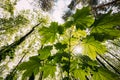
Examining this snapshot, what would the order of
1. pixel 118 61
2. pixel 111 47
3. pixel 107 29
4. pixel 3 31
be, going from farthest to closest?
pixel 3 31
pixel 111 47
pixel 118 61
pixel 107 29

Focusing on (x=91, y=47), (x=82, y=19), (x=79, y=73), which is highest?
(x=82, y=19)

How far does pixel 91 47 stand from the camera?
0.77 metres

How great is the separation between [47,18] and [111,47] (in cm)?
563

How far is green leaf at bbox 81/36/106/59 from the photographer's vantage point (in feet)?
2.44

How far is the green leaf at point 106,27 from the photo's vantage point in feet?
2.32

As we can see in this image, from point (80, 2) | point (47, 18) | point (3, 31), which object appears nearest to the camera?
point (80, 2)

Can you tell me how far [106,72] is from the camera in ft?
2.38

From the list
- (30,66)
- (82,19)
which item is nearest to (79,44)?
(82,19)

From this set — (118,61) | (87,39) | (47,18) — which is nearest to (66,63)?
(87,39)

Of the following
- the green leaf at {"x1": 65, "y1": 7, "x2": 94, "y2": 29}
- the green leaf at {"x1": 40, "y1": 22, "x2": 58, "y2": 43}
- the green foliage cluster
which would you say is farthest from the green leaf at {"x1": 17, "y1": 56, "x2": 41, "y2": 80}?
the green leaf at {"x1": 65, "y1": 7, "x2": 94, "y2": 29}

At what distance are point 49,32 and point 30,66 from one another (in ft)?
0.56

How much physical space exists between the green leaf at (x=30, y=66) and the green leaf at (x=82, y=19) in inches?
8.2

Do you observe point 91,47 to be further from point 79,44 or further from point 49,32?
point 49,32

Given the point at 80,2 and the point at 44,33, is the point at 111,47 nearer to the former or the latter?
the point at 80,2
